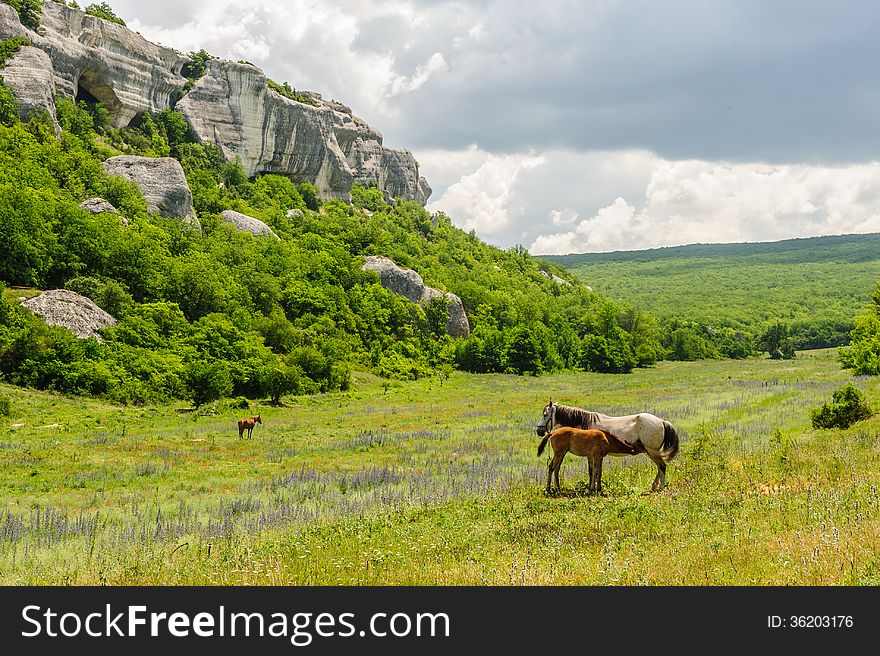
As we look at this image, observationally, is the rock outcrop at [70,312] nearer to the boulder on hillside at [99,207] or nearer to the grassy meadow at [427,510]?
the grassy meadow at [427,510]

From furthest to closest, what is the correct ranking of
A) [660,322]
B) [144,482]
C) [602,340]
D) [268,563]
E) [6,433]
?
1. [660,322]
2. [602,340]
3. [6,433]
4. [144,482]
5. [268,563]

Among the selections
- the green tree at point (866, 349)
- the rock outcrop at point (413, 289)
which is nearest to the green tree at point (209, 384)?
the rock outcrop at point (413, 289)

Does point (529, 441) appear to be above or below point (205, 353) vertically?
below

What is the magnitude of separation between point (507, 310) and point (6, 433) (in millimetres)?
79920

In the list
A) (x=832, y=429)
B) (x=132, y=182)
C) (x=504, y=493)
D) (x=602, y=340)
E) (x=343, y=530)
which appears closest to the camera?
(x=343, y=530)

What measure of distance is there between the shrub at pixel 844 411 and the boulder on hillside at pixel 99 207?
65.2m

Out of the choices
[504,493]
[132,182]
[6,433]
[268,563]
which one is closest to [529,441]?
[504,493]

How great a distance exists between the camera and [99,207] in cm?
6581

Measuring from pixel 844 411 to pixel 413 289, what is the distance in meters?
71.1

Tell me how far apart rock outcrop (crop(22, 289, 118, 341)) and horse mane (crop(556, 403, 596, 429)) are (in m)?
41.9

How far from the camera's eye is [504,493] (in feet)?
49.1

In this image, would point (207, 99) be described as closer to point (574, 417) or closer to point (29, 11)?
point (29, 11)

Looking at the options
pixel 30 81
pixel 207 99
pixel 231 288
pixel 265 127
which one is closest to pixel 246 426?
pixel 231 288

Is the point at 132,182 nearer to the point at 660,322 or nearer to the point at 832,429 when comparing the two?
the point at 832,429
